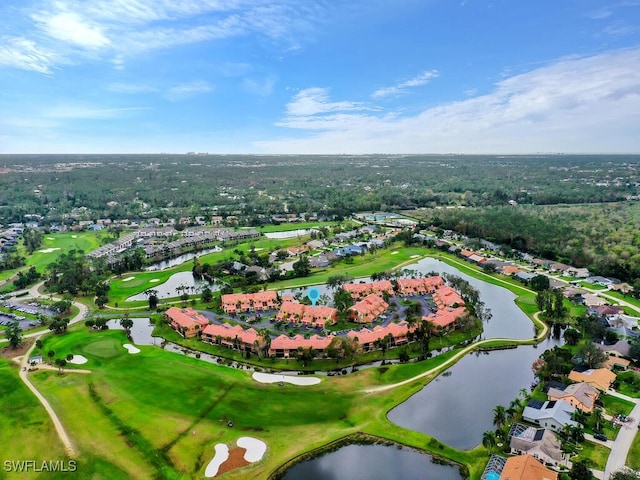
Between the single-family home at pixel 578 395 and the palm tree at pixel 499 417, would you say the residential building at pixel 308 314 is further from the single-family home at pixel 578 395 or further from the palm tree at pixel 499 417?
the single-family home at pixel 578 395

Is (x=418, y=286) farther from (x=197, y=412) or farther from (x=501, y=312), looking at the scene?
(x=197, y=412)

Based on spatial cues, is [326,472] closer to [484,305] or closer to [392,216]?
[484,305]

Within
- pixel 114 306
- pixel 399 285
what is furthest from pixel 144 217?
pixel 399 285

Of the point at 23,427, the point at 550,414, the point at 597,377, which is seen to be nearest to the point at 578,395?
the point at 550,414

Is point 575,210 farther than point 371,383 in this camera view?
Yes

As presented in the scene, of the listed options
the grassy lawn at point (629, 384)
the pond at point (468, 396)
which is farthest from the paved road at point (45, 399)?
the grassy lawn at point (629, 384)

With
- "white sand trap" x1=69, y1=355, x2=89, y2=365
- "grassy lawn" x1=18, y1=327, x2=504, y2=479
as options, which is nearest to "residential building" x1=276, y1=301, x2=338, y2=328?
"grassy lawn" x1=18, y1=327, x2=504, y2=479
